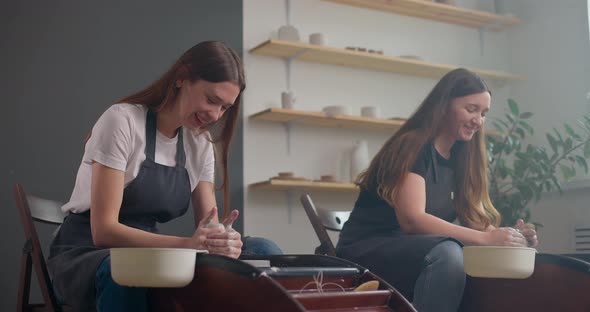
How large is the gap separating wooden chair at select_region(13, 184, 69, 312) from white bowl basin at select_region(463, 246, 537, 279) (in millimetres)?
1055

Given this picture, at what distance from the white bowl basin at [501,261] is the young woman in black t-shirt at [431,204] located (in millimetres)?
245

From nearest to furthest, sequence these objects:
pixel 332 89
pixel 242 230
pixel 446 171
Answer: pixel 446 171
pixel 242 230
pixel 332 89

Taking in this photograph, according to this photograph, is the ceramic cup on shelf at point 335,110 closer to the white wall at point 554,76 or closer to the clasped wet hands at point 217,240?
the white wall at point 554,76

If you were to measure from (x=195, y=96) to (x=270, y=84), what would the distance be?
198 centimetres

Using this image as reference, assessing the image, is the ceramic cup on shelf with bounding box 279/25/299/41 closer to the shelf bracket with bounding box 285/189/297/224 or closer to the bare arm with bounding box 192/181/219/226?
the shelf bracket with bounding box 285/189/297/224

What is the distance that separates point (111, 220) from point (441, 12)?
10.1 feet

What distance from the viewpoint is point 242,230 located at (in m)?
3.77

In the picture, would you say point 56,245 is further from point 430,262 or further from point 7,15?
point 7,15

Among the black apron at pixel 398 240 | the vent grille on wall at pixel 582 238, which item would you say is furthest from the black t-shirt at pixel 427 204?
the vent grille on wall at pixel 582 238

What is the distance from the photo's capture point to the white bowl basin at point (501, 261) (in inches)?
69.6

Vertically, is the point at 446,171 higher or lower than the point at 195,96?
lower

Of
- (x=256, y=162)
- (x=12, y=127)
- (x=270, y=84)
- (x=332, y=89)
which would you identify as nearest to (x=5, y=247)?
(x=12, y=127)

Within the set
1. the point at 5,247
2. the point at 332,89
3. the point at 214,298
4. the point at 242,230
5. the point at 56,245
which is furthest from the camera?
the point at 332,89

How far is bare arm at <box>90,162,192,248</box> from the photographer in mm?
1816
